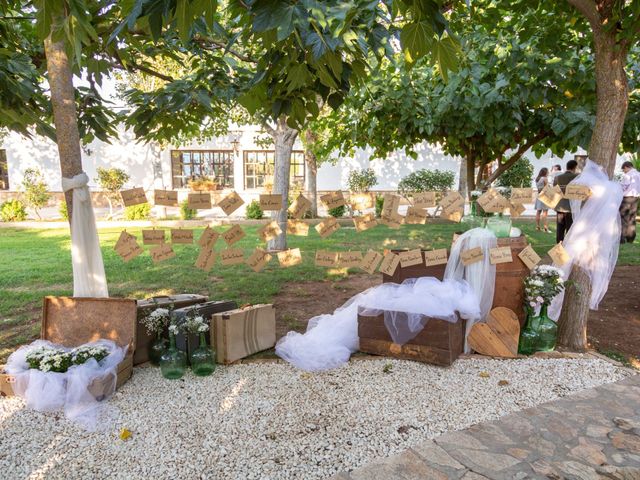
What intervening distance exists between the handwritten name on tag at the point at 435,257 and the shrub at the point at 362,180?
1356cm

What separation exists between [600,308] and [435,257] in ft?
8.68

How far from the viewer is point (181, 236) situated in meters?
3.59

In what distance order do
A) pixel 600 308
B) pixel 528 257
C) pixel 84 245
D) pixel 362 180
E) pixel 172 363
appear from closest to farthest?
pixel 172 363, pixel 84 245, pixel 528 257, pixel 600 308, pixel 362 180

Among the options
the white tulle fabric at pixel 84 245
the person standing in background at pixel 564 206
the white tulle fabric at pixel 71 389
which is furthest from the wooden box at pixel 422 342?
the person standing in background at pixel 564 206

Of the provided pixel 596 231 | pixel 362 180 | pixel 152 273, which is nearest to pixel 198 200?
pixel 596 231

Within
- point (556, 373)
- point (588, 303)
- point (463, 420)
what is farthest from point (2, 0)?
point (588, 303)

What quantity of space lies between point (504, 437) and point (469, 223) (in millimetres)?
2021

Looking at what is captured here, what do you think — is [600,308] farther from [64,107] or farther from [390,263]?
[64,107]

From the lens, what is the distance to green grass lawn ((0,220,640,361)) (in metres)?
5.41

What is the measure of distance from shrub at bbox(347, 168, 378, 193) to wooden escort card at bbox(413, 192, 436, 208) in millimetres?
13634

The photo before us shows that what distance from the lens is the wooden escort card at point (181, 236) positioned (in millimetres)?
3535

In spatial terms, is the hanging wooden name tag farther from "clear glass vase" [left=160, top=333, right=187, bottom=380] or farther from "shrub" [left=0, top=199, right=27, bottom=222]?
"shrub" [left=0, top=199, right=27, bottom=222]

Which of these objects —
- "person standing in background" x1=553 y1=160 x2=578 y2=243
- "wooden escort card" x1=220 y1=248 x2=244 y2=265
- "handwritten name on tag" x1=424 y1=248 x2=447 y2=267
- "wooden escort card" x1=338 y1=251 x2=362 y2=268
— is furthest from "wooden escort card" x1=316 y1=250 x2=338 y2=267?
"person standing in background" x1=553 y1=160 x2=578 y2=243

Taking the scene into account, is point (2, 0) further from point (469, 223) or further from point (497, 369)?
point (497, 369)
